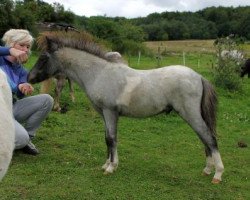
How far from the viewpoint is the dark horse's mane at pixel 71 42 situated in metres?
5.96

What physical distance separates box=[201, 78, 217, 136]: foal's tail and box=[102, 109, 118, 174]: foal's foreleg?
3.79ft

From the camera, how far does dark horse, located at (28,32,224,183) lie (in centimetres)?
562

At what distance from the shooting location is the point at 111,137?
585cm

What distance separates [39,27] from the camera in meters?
33.8

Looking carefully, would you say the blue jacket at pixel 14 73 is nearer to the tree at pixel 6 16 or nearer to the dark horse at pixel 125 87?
the dark horse at pixel 125 87

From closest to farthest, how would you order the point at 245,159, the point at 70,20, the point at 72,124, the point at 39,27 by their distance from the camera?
1. the point at 245,159
2. the point at 72,124
3. the point at 39,27
4. the point at 70,20

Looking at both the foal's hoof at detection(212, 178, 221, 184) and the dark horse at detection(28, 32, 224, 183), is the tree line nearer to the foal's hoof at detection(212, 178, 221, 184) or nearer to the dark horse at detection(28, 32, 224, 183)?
the dark horse at detection(28, 32, 224, 183)

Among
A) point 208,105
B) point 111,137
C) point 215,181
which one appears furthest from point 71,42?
point 215,181

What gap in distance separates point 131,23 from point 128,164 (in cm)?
4489

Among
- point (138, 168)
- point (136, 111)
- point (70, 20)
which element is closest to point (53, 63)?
point (136, 111)

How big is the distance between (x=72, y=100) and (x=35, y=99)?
4770mm

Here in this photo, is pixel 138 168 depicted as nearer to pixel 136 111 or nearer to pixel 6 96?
pixel 136 111

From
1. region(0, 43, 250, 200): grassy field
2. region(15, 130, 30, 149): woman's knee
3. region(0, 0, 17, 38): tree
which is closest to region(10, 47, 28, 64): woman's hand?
region(15, 130, 30, 149): woman's knee

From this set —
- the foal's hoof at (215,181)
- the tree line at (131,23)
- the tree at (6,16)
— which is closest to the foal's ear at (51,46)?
the foal's hoof at (215,181)
